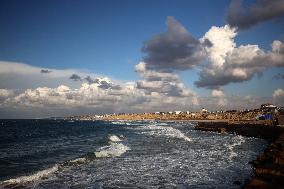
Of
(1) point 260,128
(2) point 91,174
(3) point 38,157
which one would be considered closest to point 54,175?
(2) point 91,174

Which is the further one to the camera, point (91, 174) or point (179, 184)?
point (91, 174)

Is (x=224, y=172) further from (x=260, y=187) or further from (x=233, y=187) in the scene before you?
(x=260, y=187)

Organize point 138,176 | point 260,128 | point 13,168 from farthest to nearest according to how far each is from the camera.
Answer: point 260,128
point 13,168
point 138,176

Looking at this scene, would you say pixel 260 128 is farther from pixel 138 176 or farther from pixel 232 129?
pixel 138 176

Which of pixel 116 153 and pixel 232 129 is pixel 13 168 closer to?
pixel 116 153

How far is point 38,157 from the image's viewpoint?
32000 millimetres

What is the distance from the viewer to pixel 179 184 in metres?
18.5

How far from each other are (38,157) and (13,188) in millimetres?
14553

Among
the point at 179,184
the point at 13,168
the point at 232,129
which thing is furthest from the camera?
the point at 232,129

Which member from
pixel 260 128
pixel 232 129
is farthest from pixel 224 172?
pixel 232 129

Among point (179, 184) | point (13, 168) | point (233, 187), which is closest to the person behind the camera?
point (233, 187)

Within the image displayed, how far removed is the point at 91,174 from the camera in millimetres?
22141

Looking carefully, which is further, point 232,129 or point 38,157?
point 232,129

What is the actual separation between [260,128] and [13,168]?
45.4m
